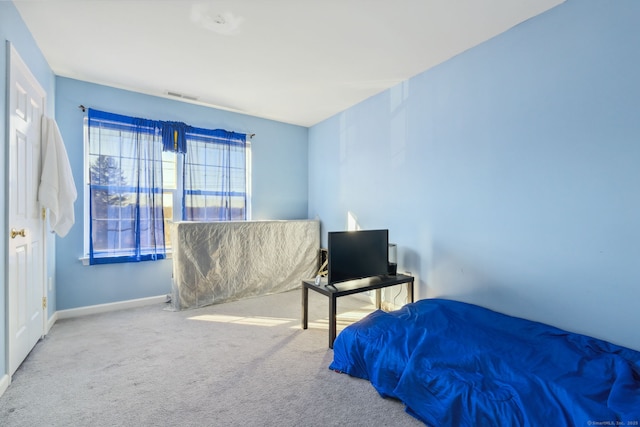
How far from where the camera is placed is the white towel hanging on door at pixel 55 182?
2.44m

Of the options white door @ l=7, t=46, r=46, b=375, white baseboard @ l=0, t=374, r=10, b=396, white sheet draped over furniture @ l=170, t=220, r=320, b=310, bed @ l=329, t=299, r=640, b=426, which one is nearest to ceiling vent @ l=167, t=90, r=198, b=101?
white door @ l=7, t=46, r=46, b=375

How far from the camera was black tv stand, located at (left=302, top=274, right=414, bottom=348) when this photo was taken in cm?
244

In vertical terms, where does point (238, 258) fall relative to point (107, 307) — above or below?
above

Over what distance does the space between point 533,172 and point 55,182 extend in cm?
397

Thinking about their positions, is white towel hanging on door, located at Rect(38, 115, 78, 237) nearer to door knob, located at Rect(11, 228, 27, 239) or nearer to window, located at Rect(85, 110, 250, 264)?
door knob, located at Rect(11, 228, 27, 239)

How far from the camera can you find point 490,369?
1614 mm

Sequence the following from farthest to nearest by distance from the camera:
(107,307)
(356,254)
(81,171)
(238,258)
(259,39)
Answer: (238,258)
(107,307)
(81,171)
(356,254)
(259,39)

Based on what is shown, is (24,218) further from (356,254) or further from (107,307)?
(356,254)

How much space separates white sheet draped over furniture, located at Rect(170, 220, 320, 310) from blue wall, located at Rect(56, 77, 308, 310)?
0.51m

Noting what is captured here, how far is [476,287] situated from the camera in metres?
2.54

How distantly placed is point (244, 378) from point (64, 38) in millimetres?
3164

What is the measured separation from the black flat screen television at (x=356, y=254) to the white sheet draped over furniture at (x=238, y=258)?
60.7 inches

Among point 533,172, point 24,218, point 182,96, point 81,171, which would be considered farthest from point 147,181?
point 533,172

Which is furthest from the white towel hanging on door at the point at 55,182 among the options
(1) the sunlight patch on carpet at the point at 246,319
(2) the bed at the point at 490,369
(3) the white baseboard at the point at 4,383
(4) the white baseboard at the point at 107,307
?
(2) the bed at the point at 490,369
